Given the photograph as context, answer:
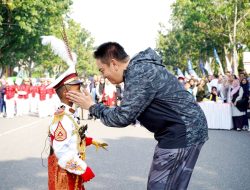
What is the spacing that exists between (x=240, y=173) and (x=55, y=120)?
4382 millimetres

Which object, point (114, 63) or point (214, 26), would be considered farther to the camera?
point (214, 26)

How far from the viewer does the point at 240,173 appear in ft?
24.5

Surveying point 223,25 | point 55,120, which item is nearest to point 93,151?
point 55,120

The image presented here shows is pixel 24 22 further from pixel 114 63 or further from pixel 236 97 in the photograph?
pixel 114 63

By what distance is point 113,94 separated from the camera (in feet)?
62.4

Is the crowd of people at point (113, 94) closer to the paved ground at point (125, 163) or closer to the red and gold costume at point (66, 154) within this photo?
the paved ground at point (125, 163)

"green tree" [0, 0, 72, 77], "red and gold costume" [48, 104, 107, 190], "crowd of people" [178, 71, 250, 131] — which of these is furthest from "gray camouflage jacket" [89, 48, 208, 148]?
"green tree" [0, 0, 72, 77]

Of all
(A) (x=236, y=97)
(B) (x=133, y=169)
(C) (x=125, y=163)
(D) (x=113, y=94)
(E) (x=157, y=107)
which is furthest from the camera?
(D) (x=113, y=94)

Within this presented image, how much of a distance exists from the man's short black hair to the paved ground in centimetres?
352

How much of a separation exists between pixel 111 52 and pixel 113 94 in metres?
15.8

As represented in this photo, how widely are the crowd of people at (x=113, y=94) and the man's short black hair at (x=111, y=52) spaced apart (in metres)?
6.95

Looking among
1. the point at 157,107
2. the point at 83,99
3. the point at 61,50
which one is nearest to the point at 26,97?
the point at 61,50

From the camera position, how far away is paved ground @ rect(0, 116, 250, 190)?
22.1 feet

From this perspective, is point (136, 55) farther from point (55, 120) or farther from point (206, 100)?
point (206, 100)
